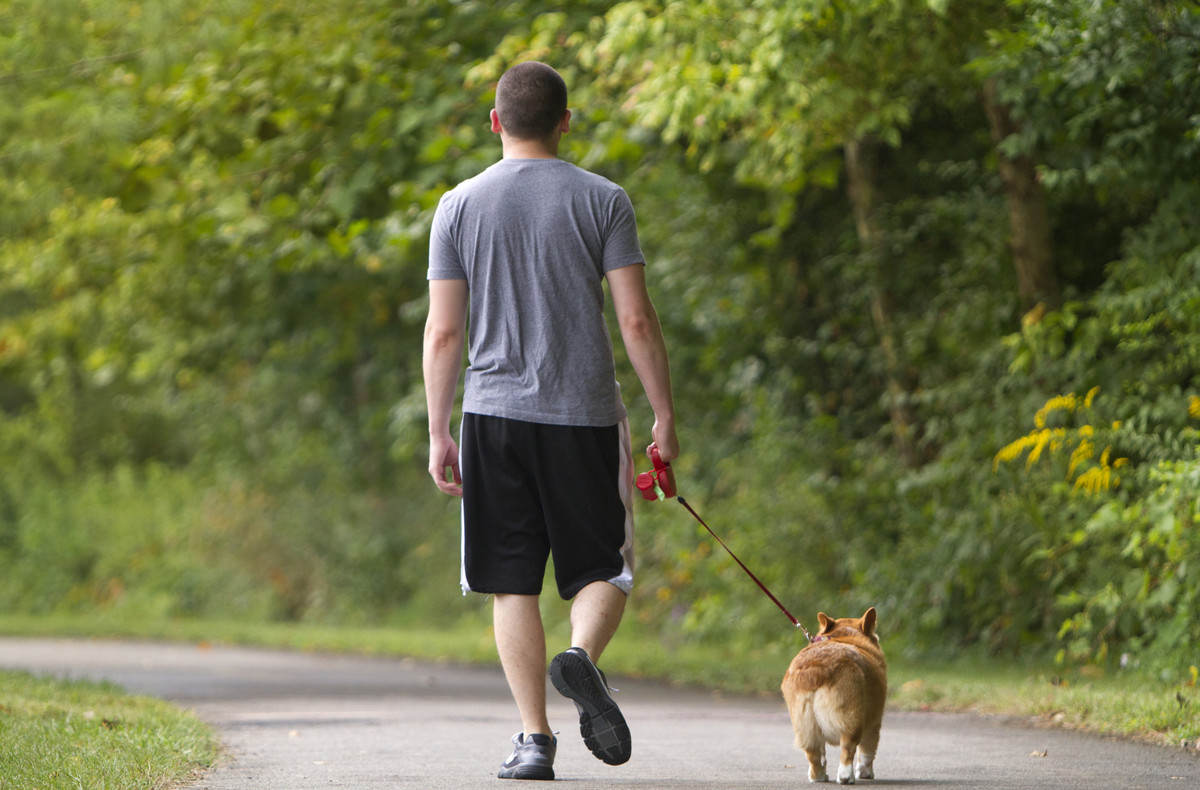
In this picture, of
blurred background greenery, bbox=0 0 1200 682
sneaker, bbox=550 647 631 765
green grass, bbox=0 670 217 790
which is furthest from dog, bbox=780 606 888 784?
blurred background greenery, bbox=0 0 1200 682

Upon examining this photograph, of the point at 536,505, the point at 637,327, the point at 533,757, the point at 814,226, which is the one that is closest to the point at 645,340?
the point at 637,327

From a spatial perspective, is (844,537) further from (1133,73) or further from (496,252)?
(496,252)

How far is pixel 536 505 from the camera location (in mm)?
4492

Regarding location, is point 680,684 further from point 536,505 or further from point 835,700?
point 835,700

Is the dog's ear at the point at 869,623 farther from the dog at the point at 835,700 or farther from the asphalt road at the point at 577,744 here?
the asphalt road at the point at 577,744

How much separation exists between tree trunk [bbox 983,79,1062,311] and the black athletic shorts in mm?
6558

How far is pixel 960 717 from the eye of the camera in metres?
6.87

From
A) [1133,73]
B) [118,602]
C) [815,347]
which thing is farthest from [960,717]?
[118,602]

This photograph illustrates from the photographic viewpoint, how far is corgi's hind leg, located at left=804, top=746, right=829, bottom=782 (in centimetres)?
433

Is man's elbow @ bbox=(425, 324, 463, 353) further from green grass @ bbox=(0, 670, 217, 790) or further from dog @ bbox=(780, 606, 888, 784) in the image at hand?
green grass @ bbox=(0, 670, 217, 790)

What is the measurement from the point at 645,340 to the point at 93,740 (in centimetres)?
249

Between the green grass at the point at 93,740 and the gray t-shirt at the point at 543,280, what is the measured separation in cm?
159

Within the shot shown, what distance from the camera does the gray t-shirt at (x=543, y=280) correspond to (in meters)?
4.42

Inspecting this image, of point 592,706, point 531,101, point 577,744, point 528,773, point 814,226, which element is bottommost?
point 577,744
